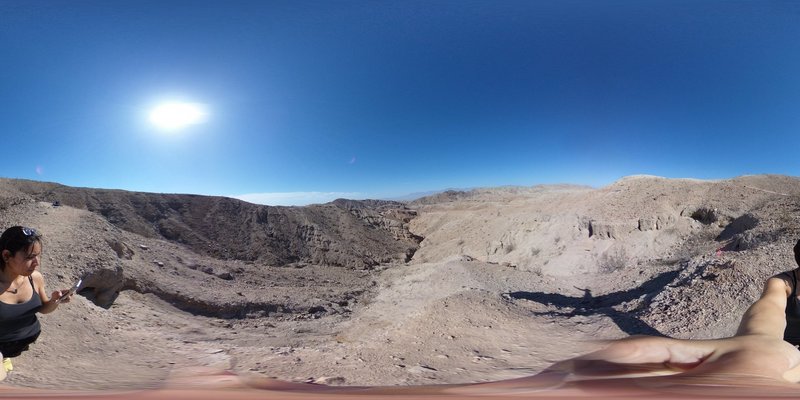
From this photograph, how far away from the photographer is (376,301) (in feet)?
29.5

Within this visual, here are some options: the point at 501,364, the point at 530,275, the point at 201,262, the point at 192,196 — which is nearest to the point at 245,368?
the point at 501,364

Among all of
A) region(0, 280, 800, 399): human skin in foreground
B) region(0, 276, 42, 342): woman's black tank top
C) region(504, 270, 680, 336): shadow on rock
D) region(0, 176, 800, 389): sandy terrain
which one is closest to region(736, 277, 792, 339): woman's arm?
region(0, 280, 800, 399): human skin in foreground

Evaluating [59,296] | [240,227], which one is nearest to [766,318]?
[59,296]

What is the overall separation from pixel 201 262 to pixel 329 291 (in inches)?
126

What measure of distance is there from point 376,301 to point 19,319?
7126mm

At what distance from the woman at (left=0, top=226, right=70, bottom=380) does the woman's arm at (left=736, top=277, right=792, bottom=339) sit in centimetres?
309

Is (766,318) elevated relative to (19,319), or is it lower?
elevated

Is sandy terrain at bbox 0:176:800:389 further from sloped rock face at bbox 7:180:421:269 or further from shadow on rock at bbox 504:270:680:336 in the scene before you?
sloped rock face at bbox 7:180:421:269

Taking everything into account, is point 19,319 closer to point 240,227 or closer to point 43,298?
point 43,298

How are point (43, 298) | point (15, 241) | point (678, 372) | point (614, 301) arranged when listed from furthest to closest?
point (614, 301)
point (43, 298)
point (15, 241)
point (678, 372)

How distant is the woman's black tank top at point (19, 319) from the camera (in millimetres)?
2131

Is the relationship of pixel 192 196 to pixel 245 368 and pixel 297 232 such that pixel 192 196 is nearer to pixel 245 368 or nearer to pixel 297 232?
pixel 297 232

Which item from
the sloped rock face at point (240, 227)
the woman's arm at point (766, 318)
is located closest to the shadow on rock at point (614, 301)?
the woman's arm at point (766, 318)

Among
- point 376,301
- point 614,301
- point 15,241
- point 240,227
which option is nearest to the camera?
point 15,241
